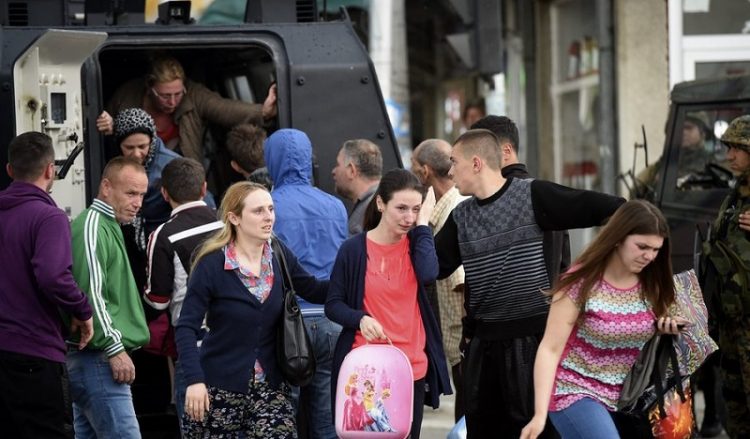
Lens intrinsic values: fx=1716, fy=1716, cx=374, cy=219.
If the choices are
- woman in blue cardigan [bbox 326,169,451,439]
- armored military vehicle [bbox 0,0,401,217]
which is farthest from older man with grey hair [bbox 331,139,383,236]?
woman in blue cardigan [bbox 326,169,451,439]

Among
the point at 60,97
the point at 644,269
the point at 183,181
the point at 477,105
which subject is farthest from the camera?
the point at 477,105

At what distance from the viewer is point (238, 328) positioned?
6824mm

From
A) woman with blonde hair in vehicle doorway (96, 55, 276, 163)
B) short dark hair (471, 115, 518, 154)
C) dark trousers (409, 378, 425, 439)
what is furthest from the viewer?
woman with blonde hair in vehicle doorway (96, 55, 276, 163)

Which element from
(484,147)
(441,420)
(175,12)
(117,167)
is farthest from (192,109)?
(484,147)

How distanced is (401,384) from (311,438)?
109cm

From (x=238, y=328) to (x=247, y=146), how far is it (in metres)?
2.46

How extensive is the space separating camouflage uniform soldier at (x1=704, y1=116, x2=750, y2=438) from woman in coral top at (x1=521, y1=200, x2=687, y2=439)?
241cm

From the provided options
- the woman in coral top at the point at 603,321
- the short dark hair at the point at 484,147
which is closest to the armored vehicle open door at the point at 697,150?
the short dark hair at the point at 484,147

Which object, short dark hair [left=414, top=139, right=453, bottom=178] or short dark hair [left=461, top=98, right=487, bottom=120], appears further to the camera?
short dark hair [left=461, top=98, right=487, bottom=120]

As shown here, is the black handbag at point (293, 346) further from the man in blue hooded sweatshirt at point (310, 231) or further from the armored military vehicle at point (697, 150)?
the armored military vehicle at point (697, 150)

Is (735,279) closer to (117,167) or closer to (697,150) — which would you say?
(697,150)

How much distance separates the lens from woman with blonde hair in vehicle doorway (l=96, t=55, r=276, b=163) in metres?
9.80

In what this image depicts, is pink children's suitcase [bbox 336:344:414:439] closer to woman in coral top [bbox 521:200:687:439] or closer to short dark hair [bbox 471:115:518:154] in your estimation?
woman in coral top [bbox 521:200:687:439]

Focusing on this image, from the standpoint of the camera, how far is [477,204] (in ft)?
22.5
